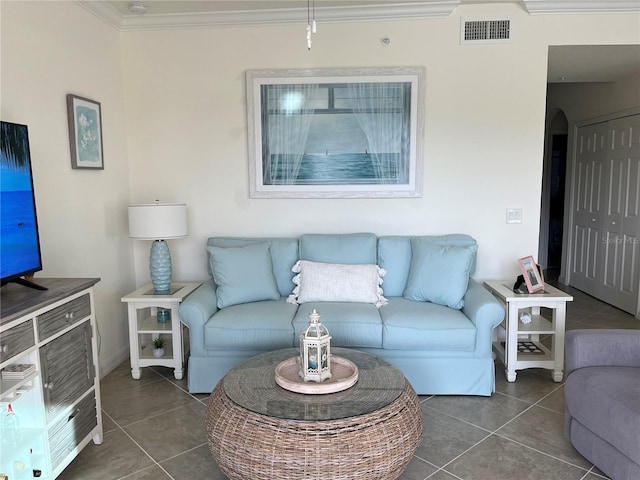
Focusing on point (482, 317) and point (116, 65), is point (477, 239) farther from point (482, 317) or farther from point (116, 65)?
point (116, 65)

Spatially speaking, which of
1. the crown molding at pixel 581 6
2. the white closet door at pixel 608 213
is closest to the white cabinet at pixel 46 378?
the crown molding at pixel 581 6

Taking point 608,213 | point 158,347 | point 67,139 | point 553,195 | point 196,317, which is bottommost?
point 158,347

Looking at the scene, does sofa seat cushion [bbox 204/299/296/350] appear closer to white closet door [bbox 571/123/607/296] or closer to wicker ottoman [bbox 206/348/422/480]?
wicker ottoman [bbox 206/348/422/480]

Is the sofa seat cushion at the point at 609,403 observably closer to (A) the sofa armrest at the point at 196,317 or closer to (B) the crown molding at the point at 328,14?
(A) the sofa armrest at the point at 196,317

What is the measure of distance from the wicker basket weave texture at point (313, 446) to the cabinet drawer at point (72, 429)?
72 centimetres

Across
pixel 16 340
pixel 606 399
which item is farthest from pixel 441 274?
pixel 16 340

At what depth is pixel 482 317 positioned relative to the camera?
3.01 metres

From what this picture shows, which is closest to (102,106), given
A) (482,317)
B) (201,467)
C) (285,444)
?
(201,467)

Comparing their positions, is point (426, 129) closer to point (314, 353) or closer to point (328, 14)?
point (328, 14)

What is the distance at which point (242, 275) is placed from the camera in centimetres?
340

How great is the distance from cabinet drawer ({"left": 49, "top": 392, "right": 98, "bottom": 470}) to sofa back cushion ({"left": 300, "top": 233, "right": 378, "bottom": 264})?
5.74 feet

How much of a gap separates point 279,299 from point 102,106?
1935mm

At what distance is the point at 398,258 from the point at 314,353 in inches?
60.6

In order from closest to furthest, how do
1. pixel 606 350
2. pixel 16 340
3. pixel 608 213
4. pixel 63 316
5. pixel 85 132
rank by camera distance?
pixel 16 340 < pixel 63 316 < pixel 606 350 < pixel 85 132 < pixel 608 213
